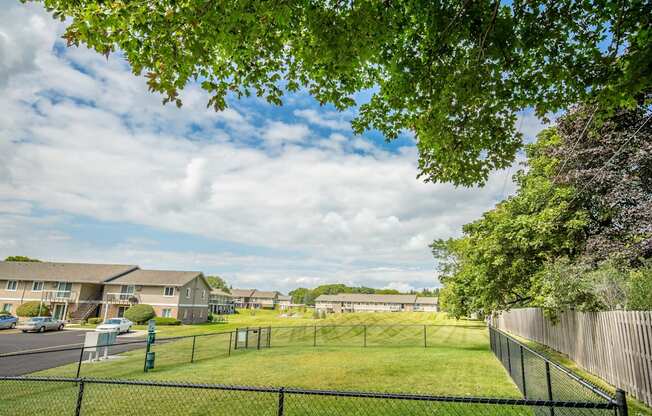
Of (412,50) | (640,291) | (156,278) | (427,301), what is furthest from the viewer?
(427,301)

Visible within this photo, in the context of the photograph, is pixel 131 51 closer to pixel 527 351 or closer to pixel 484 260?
pixel 527 351

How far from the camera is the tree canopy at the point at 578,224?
1344 centimetres

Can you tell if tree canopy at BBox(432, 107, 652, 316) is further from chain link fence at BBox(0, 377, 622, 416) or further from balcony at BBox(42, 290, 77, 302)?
balcony at BBox(42, 290, 77, 302)

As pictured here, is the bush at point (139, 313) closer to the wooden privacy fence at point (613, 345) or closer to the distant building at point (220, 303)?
the distant building at point (220, 303)

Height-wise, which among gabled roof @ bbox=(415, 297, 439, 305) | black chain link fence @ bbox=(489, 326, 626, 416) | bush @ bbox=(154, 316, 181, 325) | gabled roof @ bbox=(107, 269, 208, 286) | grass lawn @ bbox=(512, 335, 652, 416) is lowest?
bush @ bbox=(154, 316, 181, 325)

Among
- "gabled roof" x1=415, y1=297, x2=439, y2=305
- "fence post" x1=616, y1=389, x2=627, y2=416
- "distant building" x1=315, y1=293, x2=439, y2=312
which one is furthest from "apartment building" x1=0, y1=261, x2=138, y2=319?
"gabled roof" x1=415, y1=297, x2=439, y2=305

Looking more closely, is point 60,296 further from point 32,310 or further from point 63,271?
point 63,271

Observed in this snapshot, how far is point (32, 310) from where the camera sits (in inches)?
1763

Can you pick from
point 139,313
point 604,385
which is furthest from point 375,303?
point 604,385

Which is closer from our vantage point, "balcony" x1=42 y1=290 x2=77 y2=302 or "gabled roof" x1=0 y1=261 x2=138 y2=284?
"balcony" x1=42 y1=290 x2=77 y2=302

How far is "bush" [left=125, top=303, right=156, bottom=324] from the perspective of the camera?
45625 mm

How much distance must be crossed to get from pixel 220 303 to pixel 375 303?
182ft

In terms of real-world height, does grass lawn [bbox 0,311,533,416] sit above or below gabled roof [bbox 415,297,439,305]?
below

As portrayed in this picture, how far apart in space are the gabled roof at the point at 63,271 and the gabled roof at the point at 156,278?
5.30 feet
